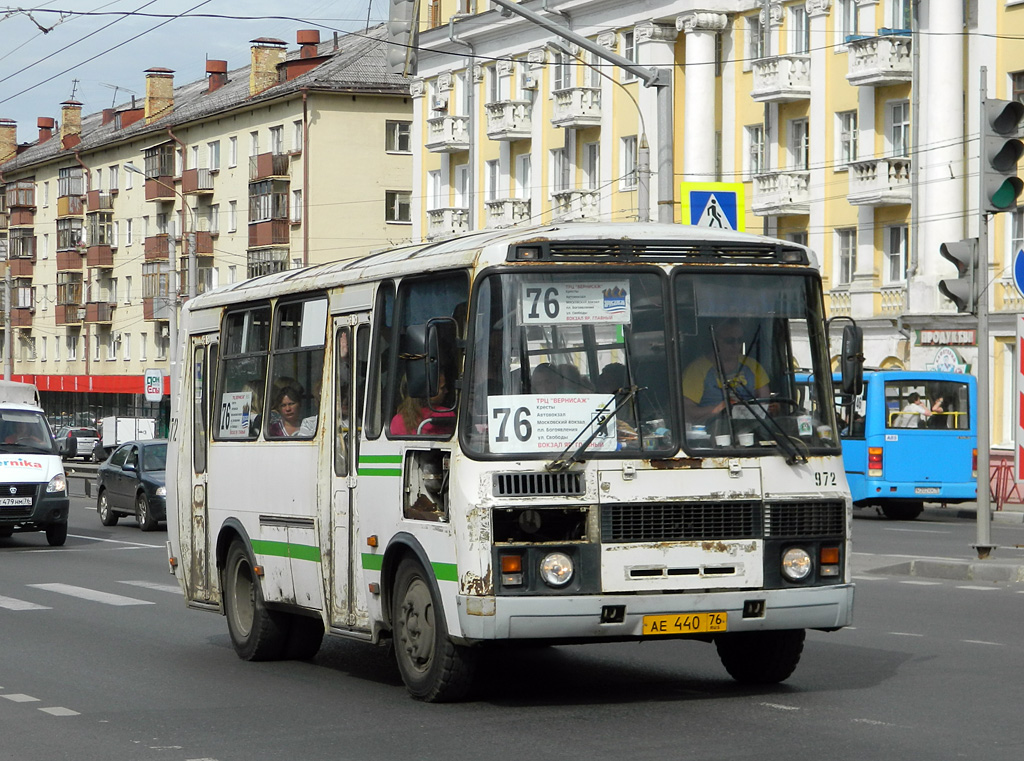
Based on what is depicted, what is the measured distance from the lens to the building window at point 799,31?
47.5 m

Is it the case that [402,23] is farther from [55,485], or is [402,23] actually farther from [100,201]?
[100,201]

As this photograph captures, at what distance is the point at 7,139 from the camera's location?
112125 millimetres

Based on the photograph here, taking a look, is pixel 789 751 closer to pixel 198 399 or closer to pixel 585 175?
pixel 198 399

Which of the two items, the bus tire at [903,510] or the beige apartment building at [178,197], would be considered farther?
the beige apartment building at [178,197]

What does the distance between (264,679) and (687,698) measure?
2.90 m

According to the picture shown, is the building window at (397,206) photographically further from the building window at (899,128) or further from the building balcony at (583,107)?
the building window at (899,128)

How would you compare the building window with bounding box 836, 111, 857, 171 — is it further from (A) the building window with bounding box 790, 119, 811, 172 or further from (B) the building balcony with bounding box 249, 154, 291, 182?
(B) the building balcony with bounding box 249, 154, 291, 182

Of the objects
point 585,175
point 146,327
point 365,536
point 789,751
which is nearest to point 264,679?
point 365,536

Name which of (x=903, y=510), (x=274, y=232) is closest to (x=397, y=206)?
(x=274, y=232)

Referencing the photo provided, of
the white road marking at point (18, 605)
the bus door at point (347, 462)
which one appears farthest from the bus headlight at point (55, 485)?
the bus door at point (347, 462)

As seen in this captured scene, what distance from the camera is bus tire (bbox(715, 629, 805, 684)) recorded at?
35.0ft

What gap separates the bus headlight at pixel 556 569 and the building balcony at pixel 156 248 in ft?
258

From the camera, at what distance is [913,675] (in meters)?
11.2

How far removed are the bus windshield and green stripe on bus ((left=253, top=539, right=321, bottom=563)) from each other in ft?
7.66
